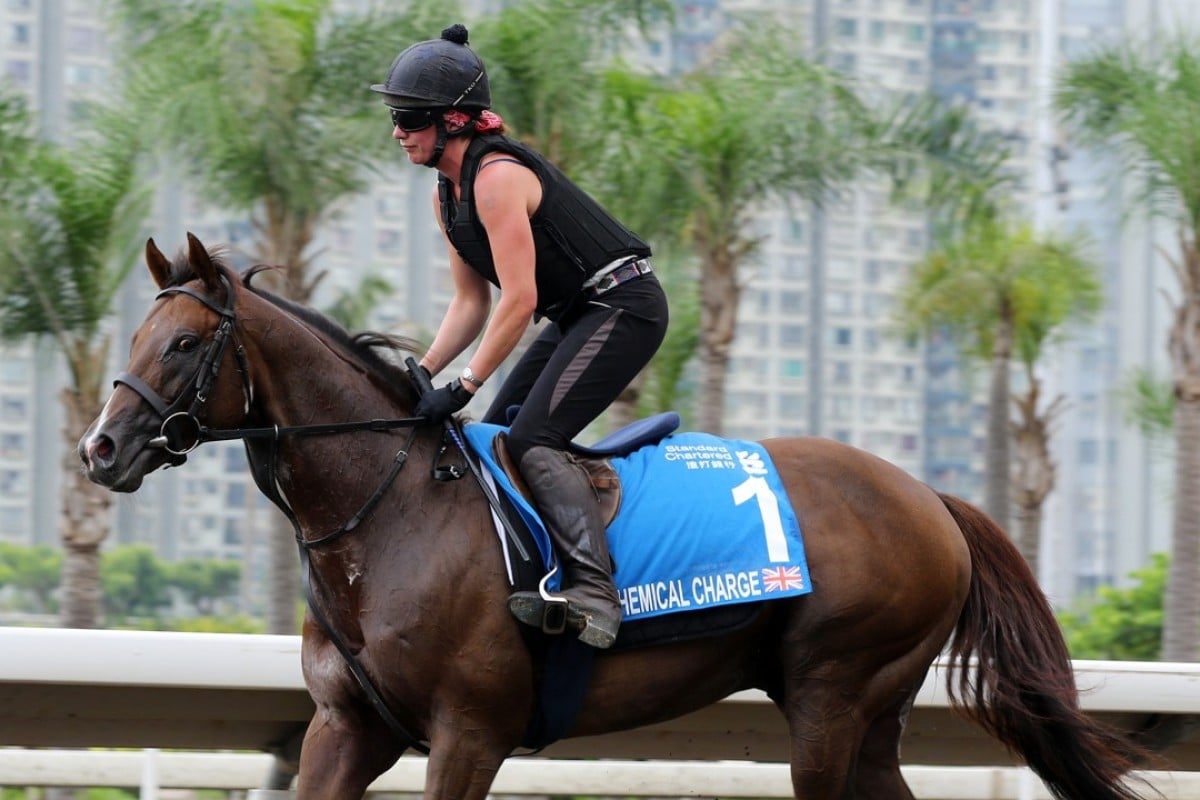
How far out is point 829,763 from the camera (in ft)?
15.7

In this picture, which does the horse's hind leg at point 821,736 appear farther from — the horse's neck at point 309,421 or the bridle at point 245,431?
the horse's neck at point 309,421

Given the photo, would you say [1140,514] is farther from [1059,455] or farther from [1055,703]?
[1055,703]

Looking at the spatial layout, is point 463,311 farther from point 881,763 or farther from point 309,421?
point 881,763

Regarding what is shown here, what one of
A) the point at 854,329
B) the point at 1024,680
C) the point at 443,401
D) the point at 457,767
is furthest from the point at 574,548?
the point at 854,329

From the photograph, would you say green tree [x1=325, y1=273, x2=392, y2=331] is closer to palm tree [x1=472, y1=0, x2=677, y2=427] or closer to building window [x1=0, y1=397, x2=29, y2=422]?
palm tree [x1=472, y1=0, x2=677, y2=427]

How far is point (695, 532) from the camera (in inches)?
182

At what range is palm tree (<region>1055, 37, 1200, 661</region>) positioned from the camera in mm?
11094

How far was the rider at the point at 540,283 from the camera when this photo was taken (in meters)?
4.39

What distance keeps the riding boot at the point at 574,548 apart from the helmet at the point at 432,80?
0.98 m

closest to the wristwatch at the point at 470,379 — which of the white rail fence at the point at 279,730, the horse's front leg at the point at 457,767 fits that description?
the horse's front leg at the point at 457,767

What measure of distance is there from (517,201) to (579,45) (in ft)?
22.3

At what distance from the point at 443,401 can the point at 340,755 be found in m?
0.99

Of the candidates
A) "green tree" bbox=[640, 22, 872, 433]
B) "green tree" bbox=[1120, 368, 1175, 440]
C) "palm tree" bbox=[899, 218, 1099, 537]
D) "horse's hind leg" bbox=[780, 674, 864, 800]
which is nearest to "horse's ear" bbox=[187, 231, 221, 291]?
"horse's hind leg" bbox=[780, 674, 864, 800]

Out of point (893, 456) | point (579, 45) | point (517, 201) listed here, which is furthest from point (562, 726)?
point (893, 456)
